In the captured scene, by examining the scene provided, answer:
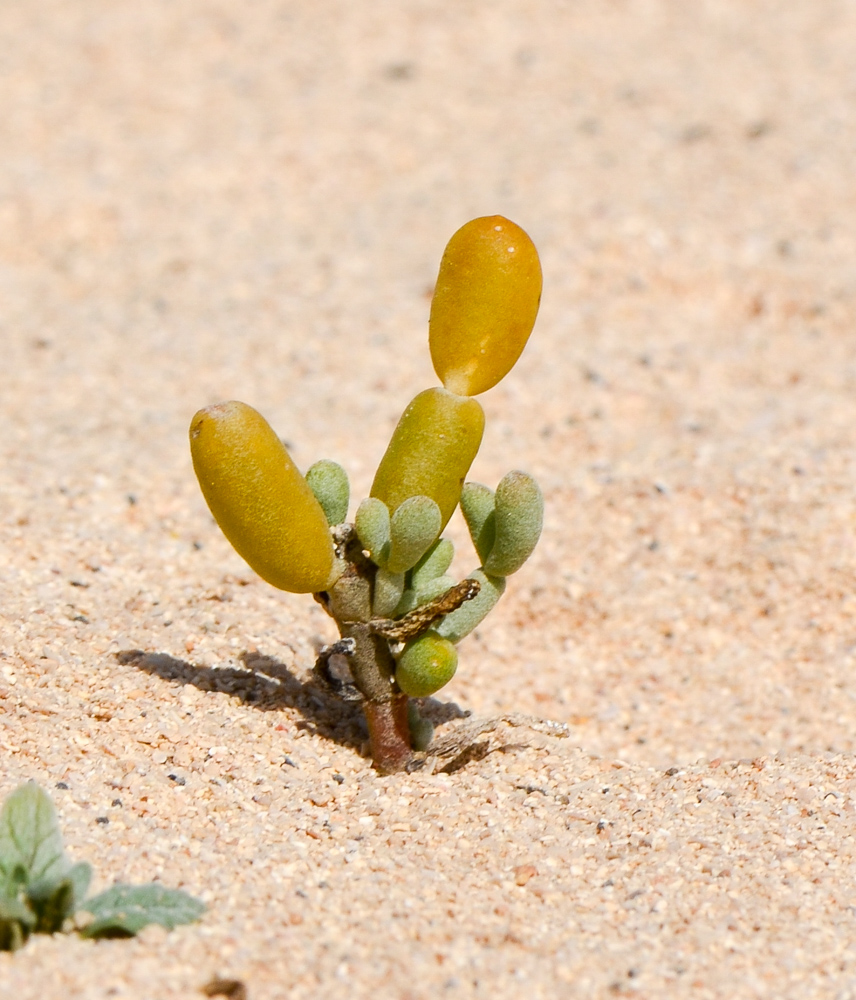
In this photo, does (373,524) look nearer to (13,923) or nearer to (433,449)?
(433,449)

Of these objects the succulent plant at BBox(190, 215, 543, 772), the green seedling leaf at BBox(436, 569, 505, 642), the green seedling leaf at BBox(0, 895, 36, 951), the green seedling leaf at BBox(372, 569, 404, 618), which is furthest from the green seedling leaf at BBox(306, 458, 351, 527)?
the green seedling leaf at BBox(0, 895, 36, 951)

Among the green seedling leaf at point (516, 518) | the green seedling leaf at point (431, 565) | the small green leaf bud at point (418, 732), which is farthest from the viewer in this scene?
the small green leaf bud at point (418, 732)

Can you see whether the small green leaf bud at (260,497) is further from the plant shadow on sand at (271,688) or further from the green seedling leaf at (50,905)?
the green seedling leaf at (50,905)

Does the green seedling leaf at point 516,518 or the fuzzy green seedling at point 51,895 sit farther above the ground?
the green seedling leaf at point 516,518

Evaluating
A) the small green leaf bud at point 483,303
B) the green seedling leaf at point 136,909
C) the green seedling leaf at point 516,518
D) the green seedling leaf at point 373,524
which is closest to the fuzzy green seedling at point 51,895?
the green seedling leaf at point 136,909

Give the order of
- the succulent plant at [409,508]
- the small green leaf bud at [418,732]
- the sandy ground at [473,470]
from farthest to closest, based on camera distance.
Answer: the small green leaf bud at [418,732] → the succulent plant at [409,508] → the sandy ground at [473,470]

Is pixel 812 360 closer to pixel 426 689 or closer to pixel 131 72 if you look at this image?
pixel 426 689
